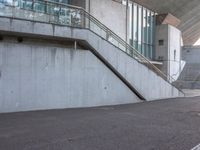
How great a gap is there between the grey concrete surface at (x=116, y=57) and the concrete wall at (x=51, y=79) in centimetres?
64

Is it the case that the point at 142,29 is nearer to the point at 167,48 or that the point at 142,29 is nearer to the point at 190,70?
the point at 167,48

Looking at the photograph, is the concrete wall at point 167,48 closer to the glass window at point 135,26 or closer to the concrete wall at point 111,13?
the glass window at point 135,26

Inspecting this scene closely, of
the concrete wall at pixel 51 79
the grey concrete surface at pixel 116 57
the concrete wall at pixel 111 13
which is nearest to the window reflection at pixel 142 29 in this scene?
the concrete wall at pixel 111 13

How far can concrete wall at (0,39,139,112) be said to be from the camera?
1487 centimetres

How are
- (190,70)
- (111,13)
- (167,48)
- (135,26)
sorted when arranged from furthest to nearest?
(190,70) → (167,48) → (135,26) → (111,13)

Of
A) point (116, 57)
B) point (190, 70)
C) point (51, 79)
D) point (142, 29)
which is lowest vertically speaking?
point (51, 79)

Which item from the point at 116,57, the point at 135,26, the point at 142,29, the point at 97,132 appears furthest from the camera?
the point at 142,29

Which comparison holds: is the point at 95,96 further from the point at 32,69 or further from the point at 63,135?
the point at 63,135

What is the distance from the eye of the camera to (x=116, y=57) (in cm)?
1983

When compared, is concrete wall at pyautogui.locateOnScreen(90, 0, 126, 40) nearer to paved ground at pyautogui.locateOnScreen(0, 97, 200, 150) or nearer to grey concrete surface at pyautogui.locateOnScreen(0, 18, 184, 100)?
grey concrete surface at pyautogui.locateOnScreen(0, 18, 184, 100)

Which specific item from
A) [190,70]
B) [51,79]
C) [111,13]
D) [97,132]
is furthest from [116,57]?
[190,70]

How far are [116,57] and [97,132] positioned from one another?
10209 mm

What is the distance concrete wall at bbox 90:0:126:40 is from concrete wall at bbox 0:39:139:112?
20.4 feet

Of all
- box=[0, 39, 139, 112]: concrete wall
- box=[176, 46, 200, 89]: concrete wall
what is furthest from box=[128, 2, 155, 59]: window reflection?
box=[0, 39, 139, 112]: concrete wall
